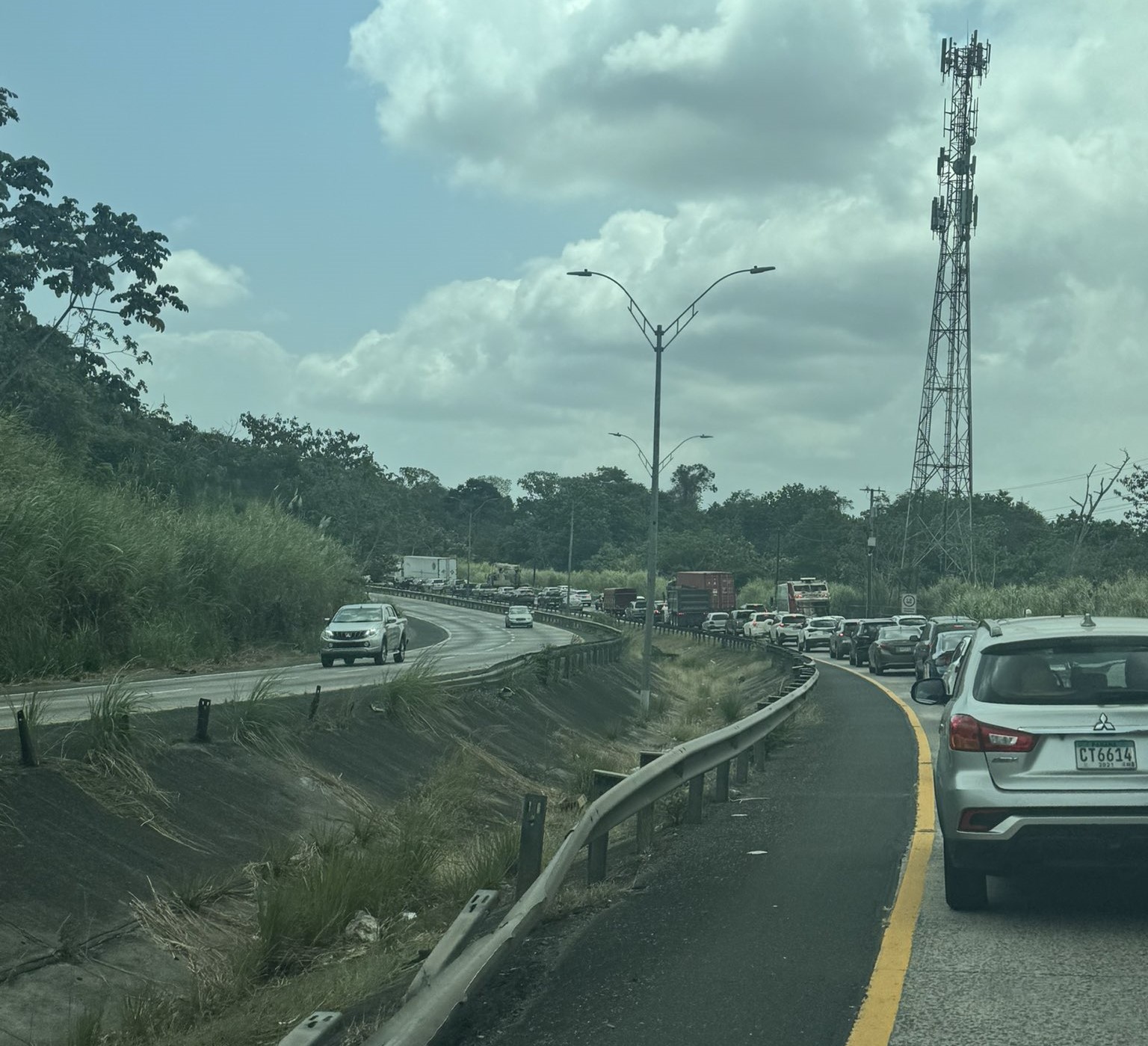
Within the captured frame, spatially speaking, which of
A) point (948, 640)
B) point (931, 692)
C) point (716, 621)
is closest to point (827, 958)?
point (931, 692)

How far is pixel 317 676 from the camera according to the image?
105 ft

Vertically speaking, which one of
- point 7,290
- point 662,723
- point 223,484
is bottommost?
point 662,723

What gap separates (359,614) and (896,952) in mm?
32806

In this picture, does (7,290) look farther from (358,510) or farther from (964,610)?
(358,510)

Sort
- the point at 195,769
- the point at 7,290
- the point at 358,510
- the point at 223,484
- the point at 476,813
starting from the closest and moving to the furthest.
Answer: the point at 195,769, the point at 476,813, the point at 7,290, the point at 223,484, the point at 358,510

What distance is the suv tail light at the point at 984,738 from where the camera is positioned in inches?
311

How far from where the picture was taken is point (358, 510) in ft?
401

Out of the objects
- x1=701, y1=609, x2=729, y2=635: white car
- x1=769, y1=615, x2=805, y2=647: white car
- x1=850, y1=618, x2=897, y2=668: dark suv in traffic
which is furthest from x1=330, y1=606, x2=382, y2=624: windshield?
x1=701, y1=609, x2=729, y2=635: white car

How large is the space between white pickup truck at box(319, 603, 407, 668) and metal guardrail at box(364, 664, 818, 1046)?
24.3m

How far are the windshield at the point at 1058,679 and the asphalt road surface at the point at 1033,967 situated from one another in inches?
49.2

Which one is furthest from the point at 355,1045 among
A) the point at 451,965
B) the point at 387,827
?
the point at 387,827

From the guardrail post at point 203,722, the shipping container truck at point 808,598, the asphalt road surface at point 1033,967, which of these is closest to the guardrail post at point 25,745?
the guardrail post at point 203,722

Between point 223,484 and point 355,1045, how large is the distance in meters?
69.6

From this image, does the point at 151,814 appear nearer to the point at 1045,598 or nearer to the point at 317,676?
the point at 317,676
